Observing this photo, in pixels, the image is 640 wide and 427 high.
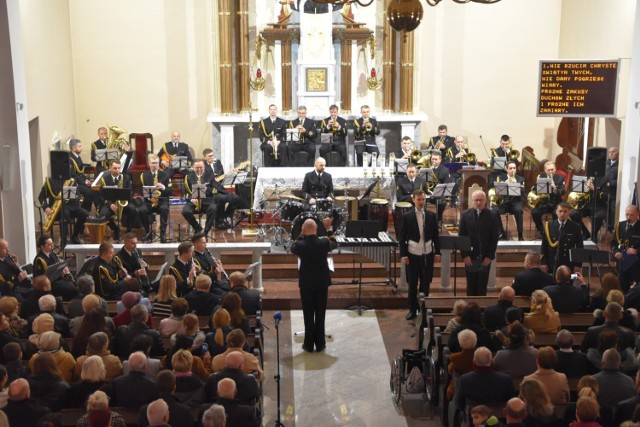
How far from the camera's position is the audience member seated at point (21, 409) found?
6898mm

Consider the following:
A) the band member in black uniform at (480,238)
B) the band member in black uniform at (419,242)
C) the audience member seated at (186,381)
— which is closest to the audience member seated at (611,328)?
the band member in black uniform at (480,238)

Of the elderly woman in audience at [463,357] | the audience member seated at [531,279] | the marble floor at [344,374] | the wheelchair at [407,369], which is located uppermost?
the audience member seated at [531,279]

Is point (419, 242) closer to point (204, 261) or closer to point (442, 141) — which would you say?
point (204, 261)

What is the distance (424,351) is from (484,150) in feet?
39.6

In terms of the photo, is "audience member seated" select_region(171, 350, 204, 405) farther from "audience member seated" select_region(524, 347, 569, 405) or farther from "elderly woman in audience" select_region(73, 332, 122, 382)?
"audience member seated" select_region(524, 347, 569, 405)

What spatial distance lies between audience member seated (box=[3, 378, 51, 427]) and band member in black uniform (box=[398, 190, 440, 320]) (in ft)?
19.8

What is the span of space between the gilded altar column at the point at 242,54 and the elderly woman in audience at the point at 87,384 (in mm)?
13370

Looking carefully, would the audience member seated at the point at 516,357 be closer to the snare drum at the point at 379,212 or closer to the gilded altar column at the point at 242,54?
the snare drum at the point at 379,212

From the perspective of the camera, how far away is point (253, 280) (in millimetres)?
13141

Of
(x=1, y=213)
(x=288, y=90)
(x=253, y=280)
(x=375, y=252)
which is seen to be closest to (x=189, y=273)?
(x=253, y=280)

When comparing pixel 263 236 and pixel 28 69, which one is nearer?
pixel 263 236

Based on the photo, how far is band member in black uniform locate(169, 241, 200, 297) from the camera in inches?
423

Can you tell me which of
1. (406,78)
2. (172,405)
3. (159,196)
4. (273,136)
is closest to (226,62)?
(273,136)

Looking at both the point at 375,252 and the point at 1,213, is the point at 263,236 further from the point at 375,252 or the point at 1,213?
the point at 1,213
